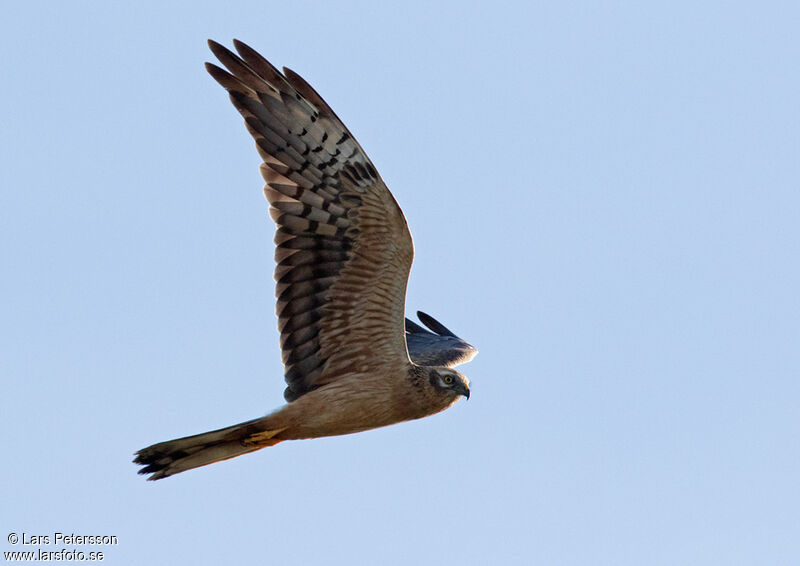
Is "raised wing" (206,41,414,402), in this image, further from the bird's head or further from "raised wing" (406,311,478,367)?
"raised wing" (406,311,478,367)

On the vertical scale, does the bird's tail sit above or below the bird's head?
below

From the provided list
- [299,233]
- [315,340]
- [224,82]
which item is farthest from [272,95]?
[315,340]

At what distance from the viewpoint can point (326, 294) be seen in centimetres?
1180

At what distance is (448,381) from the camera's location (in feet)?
39.3

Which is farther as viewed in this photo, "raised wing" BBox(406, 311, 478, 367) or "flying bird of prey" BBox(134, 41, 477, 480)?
"raised wing" BBox(406, 311, 478, 367)

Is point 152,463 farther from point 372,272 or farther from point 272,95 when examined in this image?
point 272,95

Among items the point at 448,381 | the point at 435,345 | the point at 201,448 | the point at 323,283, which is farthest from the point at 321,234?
the point at 435,345

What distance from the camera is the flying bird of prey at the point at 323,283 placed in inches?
445

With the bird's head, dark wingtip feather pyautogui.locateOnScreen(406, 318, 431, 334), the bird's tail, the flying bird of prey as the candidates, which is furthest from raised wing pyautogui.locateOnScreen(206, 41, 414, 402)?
dark wingtip feather pyautogui.locateOnScreen(406, 318, 431, 334)

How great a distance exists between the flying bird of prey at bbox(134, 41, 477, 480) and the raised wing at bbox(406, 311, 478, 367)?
1.51 meters

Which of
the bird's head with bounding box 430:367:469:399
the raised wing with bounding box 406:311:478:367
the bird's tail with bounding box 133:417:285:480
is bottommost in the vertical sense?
the bird's tail with bounding box 133:417:285:480

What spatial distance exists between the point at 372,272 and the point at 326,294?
1.64ft

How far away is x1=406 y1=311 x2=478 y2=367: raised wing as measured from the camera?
13539 mm

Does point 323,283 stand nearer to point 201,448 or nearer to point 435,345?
point 201,448
